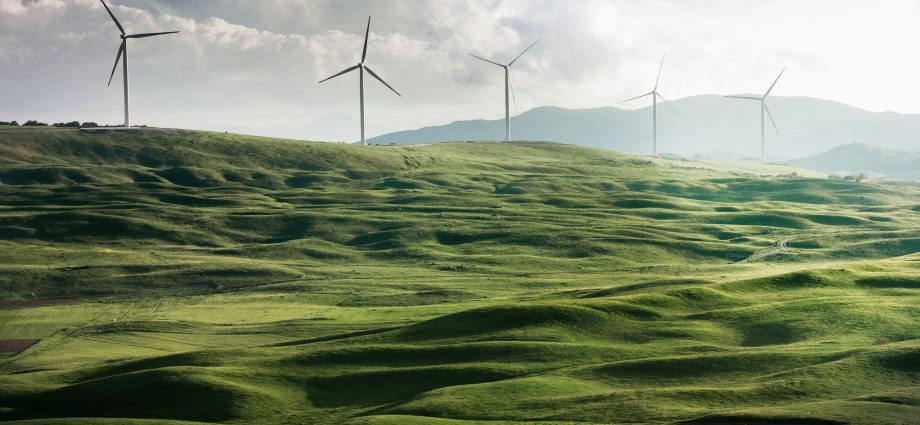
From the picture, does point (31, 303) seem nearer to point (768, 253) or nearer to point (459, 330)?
point (459, 330)

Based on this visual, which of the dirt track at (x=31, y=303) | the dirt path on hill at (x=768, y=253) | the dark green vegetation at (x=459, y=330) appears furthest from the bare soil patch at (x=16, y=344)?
the dirt path on hill at (x=768, y=253)

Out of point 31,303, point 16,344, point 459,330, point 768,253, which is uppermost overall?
Answer: point 768,253

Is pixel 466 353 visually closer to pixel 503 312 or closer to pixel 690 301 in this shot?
pixel 503 312

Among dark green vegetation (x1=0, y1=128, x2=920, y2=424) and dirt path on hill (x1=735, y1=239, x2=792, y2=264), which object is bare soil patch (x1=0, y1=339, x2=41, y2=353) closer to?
dark green vegetation (x1=0, y1=128, x2=920, y2=424)

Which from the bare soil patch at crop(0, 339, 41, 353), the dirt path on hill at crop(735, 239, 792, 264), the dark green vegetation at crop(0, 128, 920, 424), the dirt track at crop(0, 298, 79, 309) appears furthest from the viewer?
the dirt path on hill at crop(735, 239, 792, 264)

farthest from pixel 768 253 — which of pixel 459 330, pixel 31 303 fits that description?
pixel 31 303

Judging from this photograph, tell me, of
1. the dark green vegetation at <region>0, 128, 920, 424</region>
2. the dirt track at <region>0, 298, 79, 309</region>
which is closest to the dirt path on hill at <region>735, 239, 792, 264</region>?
the dark green vegetation at <region>0, 128, 920, 424</region>

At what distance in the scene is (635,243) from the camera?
16850 centimetres

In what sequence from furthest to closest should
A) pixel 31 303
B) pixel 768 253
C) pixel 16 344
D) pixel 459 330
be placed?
pixel 768 253 < pixel 31 303 < pixel 16 344 < pixel 459 330

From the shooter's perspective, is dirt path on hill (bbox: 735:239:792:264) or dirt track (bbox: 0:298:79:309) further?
dirt path on hill (bbox: 735:239:792:264)

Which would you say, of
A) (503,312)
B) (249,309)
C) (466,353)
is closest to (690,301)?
(503,312)

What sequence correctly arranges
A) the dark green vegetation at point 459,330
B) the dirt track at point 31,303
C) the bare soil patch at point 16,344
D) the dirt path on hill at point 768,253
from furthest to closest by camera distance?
the dirt path on hill at point 768,253
the dirt track at point 31,303
the bare soil patch at point 16,344
the dark green vegetation at point 459,330

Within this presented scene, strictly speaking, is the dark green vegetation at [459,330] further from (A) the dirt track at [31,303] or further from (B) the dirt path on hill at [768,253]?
(B) the dirt path on hill at [768,253]

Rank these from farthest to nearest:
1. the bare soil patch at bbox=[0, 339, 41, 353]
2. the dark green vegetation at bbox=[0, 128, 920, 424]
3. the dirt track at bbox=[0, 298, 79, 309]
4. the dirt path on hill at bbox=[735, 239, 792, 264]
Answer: the dirt path on hill at bbox=[735, 239, 792, 264]
the dirt track at bbox=[0, 298, 79, 309]
the bare soil patch at bbox=[0, 339, 41, 353]
the dark green vegetation at bbox=[0, 128, 920, 424]
